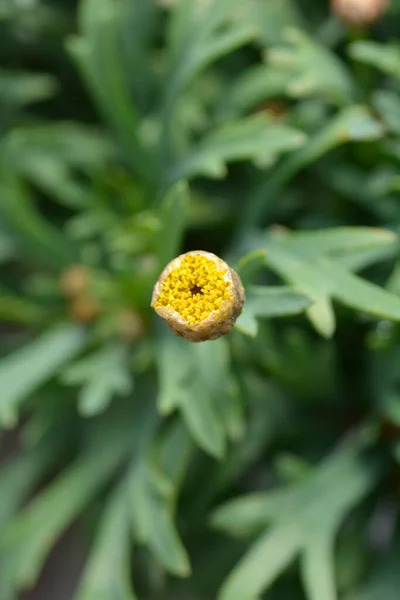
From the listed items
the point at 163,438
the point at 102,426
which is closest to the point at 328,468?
the point at 163,438

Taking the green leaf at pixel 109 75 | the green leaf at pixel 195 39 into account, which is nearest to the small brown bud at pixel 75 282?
the green leaf at pixel 109 75

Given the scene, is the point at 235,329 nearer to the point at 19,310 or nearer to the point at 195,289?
the point at 195,289

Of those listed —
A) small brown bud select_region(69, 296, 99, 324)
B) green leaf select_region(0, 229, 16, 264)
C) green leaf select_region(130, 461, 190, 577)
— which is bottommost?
green leaf select_region(130, 461, 190, 577)

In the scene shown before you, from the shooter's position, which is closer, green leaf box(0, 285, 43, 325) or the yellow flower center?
the yellow flower center

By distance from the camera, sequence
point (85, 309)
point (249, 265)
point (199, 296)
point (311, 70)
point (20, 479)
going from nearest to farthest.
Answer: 1. point (199, 296)
2. point (249, 265)
3. point (311, 70)
4. point (85, 309)
5. point (20, 479)

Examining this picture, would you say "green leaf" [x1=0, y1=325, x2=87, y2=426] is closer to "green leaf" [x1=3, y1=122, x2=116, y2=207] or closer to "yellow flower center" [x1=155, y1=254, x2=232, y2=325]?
"green leaf" [x1=3, y1=122, x2=116, y2=207]

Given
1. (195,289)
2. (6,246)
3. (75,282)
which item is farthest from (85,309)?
(195,289)

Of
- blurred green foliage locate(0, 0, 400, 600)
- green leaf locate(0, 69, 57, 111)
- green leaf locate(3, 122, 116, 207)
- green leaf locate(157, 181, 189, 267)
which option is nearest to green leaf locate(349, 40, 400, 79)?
blurred green foliage locate(0, 0, 400, 600)
